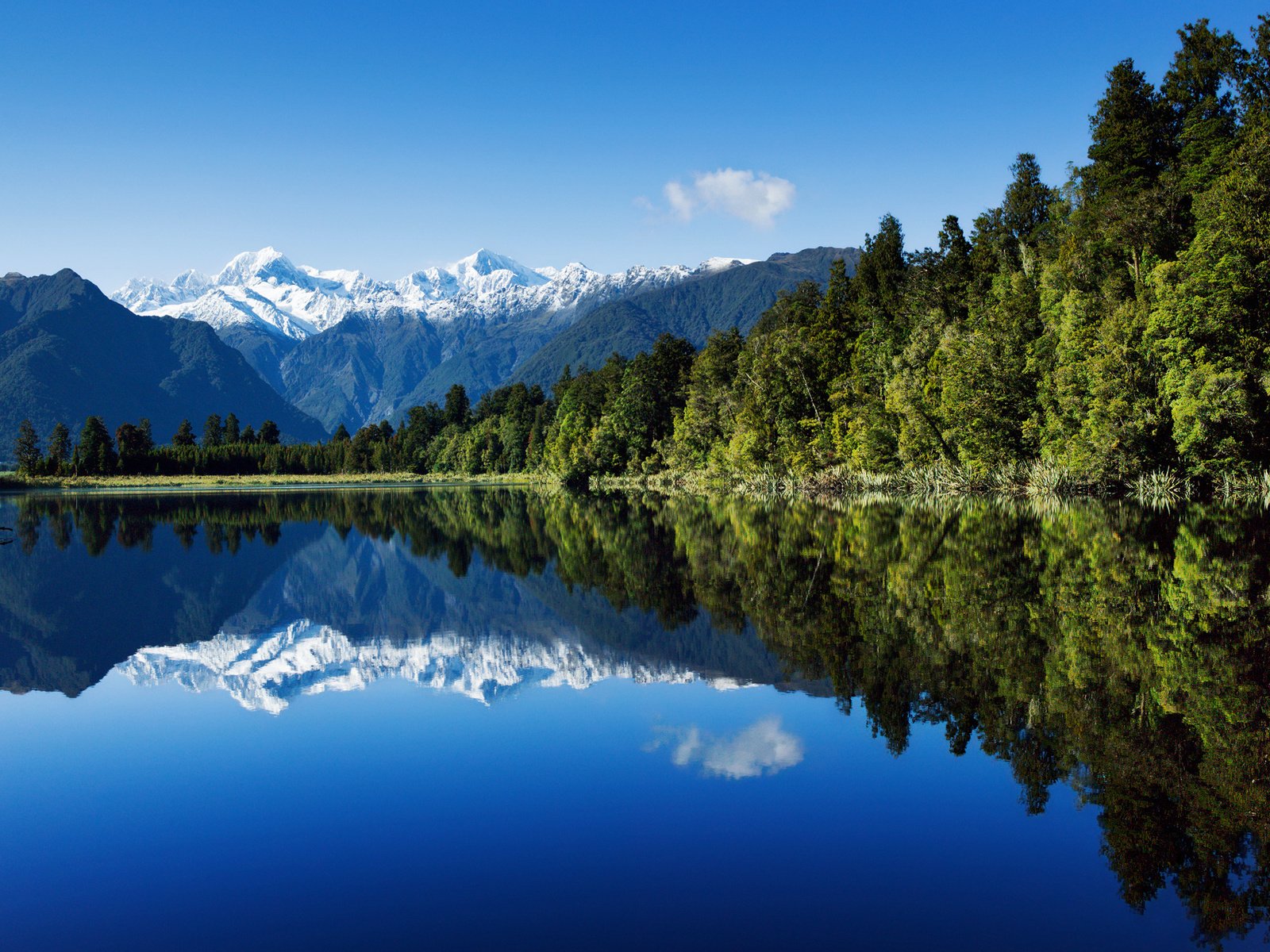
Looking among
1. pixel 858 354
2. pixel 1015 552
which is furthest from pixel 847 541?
pixel 858 354

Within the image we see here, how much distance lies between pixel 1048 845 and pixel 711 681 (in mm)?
7053

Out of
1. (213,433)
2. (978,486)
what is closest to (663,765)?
(978,486)

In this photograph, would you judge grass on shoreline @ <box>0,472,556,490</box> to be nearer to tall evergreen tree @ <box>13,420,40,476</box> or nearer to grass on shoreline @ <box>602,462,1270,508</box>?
tall evergreen tree @ <box>13,420,40,476</box>

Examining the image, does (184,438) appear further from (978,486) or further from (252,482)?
(978,486)

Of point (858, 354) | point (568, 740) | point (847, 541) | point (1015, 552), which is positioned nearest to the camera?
point (568, 740)

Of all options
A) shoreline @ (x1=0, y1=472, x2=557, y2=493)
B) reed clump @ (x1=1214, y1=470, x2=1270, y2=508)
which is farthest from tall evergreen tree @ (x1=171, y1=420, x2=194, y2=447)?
reed clump @ (x1=1214, y1=470, x2=1270, y2=508)

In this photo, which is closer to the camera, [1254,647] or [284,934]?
[284,934]

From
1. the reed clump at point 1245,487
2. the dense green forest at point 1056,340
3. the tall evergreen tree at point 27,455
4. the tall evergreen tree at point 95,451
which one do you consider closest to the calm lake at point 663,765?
the reed clump at point 1245,487

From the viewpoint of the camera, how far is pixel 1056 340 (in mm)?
58219

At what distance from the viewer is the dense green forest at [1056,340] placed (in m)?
45.8

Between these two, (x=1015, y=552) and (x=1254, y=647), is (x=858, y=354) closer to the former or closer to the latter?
(x=1015, y=552)

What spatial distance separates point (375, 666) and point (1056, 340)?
5358 centimetres

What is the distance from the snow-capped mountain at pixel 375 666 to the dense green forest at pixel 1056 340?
4016 cm

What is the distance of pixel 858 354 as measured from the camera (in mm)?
79500
